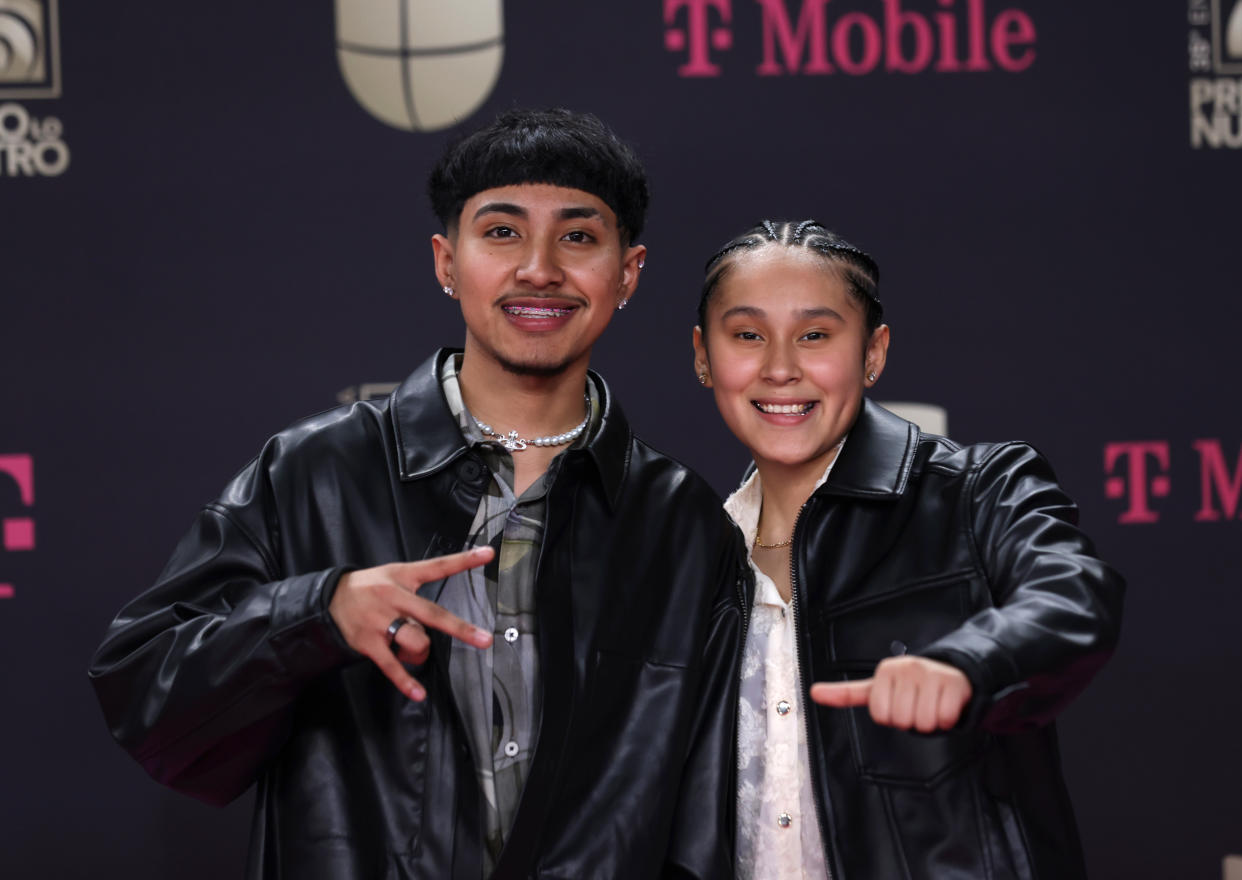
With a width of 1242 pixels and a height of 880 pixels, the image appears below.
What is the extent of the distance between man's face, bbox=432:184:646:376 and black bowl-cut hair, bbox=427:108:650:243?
2 centimetres

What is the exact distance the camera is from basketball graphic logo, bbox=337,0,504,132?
108 inches

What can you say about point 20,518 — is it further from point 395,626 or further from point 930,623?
point 930,623

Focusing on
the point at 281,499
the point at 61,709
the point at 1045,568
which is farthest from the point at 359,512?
the point at 61,709

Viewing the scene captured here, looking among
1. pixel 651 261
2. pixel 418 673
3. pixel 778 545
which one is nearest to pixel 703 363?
pixel 778 545

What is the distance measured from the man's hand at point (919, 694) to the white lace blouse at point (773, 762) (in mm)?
→ 461

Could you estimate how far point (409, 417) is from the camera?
1.82 meters

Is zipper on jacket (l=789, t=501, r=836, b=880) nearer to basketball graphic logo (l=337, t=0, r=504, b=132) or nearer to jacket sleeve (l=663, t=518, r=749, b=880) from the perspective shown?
jacket sleeve (l=663, t=518, r=749, b=880)

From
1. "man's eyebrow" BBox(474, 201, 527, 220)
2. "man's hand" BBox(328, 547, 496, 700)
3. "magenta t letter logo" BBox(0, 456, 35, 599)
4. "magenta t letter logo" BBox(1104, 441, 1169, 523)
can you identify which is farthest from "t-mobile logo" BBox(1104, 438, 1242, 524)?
"magenta t letter logo" BBox(0, 456, 35, 599)

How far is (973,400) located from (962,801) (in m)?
1.27

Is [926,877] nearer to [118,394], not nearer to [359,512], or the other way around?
[359,512]

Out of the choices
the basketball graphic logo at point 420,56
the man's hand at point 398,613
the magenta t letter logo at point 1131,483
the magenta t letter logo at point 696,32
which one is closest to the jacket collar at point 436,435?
the man's hand at point 398,613

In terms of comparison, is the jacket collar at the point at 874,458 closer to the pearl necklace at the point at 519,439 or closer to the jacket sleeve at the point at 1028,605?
the jacket sleeve at the point at 1028,605

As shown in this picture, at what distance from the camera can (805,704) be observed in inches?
69.7

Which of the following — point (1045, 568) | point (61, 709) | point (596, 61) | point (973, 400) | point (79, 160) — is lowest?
point (61, 709)
